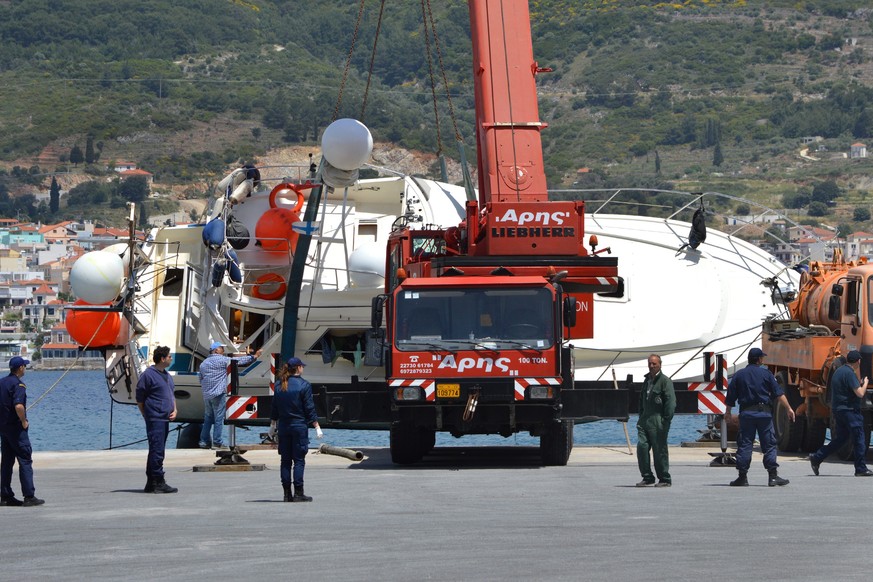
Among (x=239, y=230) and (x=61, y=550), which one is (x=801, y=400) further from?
(x=61, y=550)

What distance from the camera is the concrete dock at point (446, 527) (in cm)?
1216

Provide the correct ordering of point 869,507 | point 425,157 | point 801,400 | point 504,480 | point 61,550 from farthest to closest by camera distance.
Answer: point 425,157, point 801,400, point 504,480, point 869,507, point 61,550

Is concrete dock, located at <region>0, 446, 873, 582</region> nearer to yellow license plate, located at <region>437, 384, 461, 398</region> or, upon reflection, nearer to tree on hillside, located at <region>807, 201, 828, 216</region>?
yellow license plate, located at <region>437, 384, 461, 398</region>

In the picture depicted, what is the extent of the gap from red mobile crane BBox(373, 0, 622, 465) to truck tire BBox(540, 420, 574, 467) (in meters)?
0.01

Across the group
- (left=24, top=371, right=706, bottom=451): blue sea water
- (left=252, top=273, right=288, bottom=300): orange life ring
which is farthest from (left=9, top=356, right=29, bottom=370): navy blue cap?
(left=252, top=273, right=288, bottom=300): orange life ring

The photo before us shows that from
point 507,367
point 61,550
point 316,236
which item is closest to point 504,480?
point 507,367

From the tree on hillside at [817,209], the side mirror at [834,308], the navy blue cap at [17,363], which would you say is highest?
the tree on hillside at [817,209]

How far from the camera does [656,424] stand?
19250 mm

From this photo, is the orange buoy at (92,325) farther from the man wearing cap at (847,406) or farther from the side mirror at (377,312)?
the man wearing cap at (847,406)

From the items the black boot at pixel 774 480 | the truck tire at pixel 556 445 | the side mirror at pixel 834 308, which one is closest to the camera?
the black boot at pixel 774 480

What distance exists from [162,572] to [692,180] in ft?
551

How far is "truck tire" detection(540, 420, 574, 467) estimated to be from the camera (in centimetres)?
2214

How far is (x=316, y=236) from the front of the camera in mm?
31141

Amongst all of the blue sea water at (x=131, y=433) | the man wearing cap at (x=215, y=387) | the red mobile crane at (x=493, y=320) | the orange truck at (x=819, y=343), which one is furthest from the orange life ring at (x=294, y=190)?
the orange truck at (x=819, y=343)
